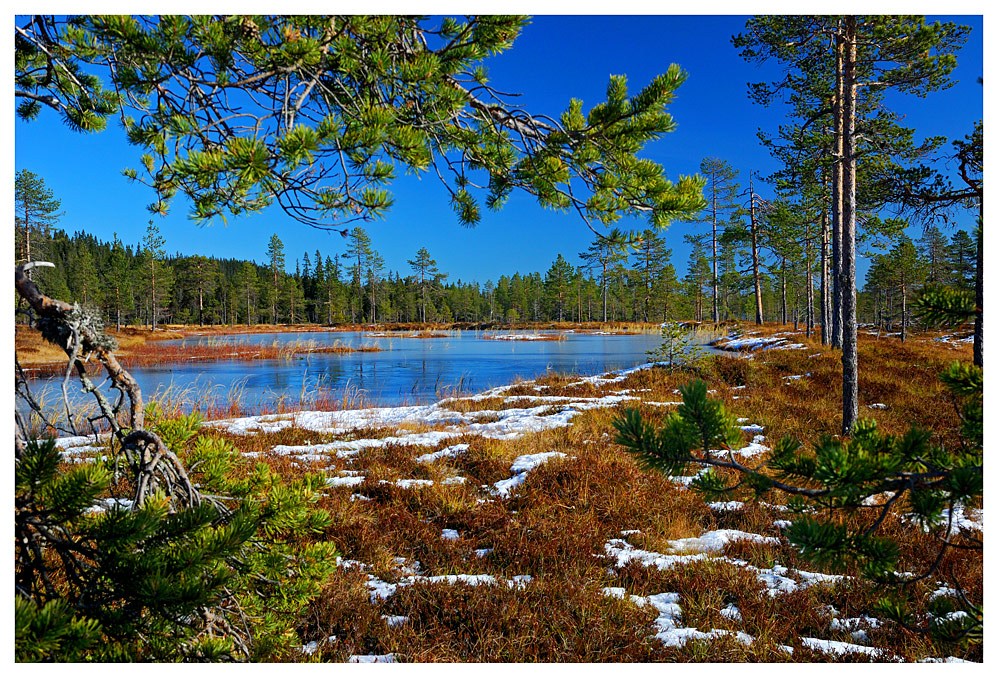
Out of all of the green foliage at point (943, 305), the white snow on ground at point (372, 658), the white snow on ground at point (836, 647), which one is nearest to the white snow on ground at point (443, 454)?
the white snow on ground at point (372, 658)

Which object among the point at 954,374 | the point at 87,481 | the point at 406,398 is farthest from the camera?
the point at 406,398

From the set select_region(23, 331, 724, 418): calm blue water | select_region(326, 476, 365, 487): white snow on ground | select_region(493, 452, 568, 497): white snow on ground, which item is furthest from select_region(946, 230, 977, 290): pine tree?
select_region(23, 331, 724, 418): calm blue water

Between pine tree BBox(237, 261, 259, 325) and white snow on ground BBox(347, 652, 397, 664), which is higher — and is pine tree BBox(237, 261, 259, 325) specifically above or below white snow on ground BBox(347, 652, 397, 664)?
above

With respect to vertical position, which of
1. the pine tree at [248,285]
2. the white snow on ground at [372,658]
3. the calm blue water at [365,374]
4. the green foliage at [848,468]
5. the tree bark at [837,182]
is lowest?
the calm blue water at [365,374]

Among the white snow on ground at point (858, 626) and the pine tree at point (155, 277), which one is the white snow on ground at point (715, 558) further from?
the pine tree at point (155, 277)

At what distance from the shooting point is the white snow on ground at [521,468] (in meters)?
5.59

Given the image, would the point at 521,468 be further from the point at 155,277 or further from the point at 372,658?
the point at 155,277

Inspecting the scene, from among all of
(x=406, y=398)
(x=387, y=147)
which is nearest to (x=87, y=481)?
(x=387, y=147)

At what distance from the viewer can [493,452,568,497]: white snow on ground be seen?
559 cm

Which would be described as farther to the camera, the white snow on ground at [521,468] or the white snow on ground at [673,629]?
the white snow on ground at [521,468]

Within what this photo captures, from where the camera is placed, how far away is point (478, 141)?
7.15 feet

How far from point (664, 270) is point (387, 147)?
69741 mm

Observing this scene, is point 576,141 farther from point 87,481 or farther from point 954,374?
point 87,481

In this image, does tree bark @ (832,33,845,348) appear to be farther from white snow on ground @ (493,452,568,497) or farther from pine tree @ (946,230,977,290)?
white snow on ground @ (493,452,568,497)
